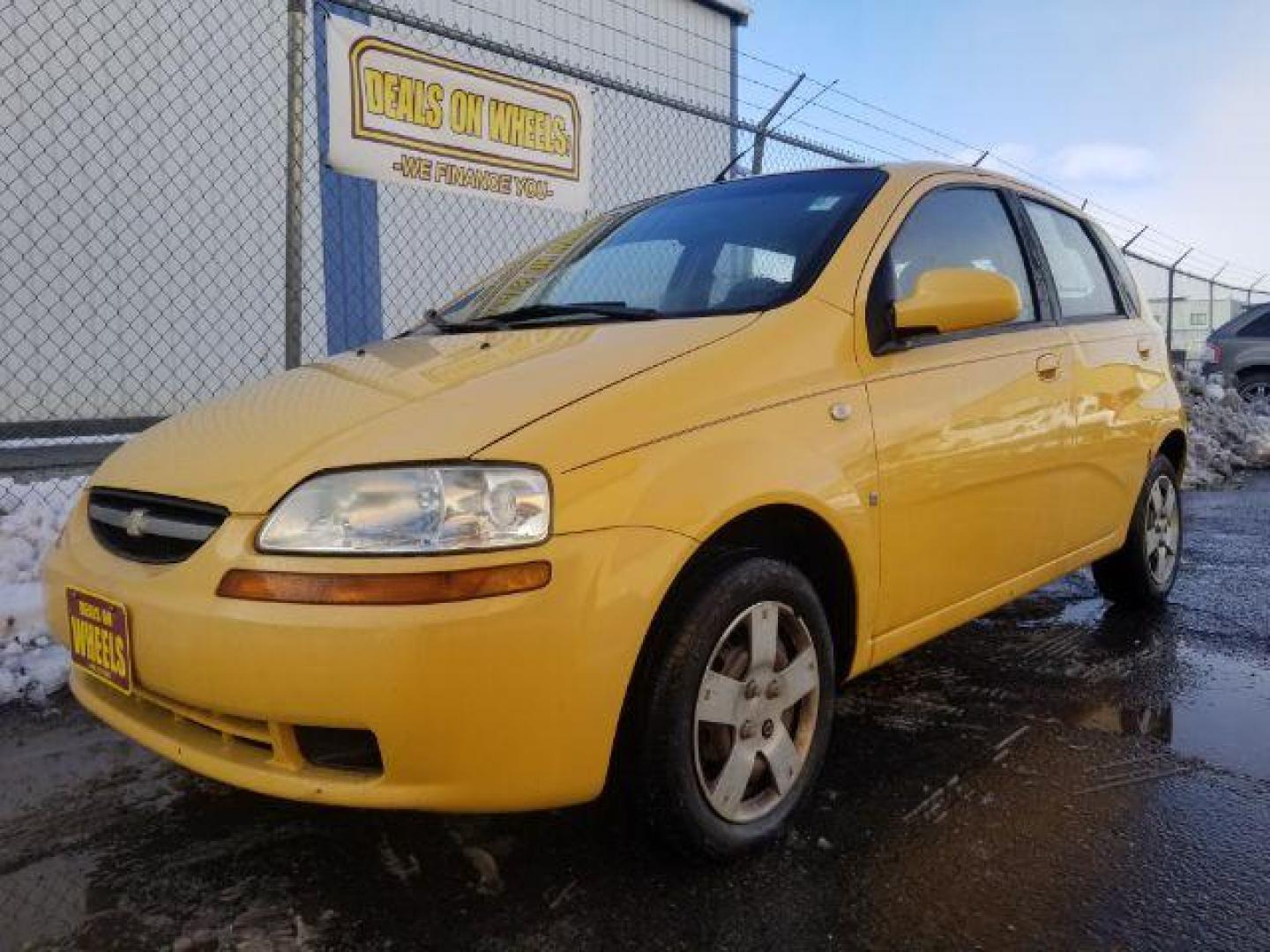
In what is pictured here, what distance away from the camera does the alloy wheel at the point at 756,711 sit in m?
2.01

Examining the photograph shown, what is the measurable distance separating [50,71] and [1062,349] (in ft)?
24.6

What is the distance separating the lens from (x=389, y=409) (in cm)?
200

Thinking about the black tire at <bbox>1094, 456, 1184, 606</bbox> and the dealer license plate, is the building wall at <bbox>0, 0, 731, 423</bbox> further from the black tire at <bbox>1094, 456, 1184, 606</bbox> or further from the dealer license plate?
the dealer license plate

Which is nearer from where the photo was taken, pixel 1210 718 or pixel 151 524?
pixel 151 524

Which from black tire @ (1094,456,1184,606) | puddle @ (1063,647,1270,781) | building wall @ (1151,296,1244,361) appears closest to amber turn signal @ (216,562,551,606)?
puddle @ (1063,647,1270,781)

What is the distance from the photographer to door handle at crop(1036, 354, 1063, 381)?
3010 millimetres

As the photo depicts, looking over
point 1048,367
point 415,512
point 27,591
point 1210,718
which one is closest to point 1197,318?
point 1048,367

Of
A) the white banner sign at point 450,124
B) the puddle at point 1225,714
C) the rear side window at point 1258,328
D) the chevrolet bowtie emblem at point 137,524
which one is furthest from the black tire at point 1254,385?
the chevrolet bowtie emblem at point 137,524

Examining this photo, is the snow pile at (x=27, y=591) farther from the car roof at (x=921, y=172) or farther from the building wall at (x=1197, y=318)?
the building wall at (x=1197, y=318)

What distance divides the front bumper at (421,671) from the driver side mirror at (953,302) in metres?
0.99

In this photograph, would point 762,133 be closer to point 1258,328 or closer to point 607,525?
point 607,525

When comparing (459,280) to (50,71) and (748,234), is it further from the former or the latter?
(748,234)

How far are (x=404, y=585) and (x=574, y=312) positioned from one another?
1.16 metres

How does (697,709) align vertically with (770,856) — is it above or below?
above
